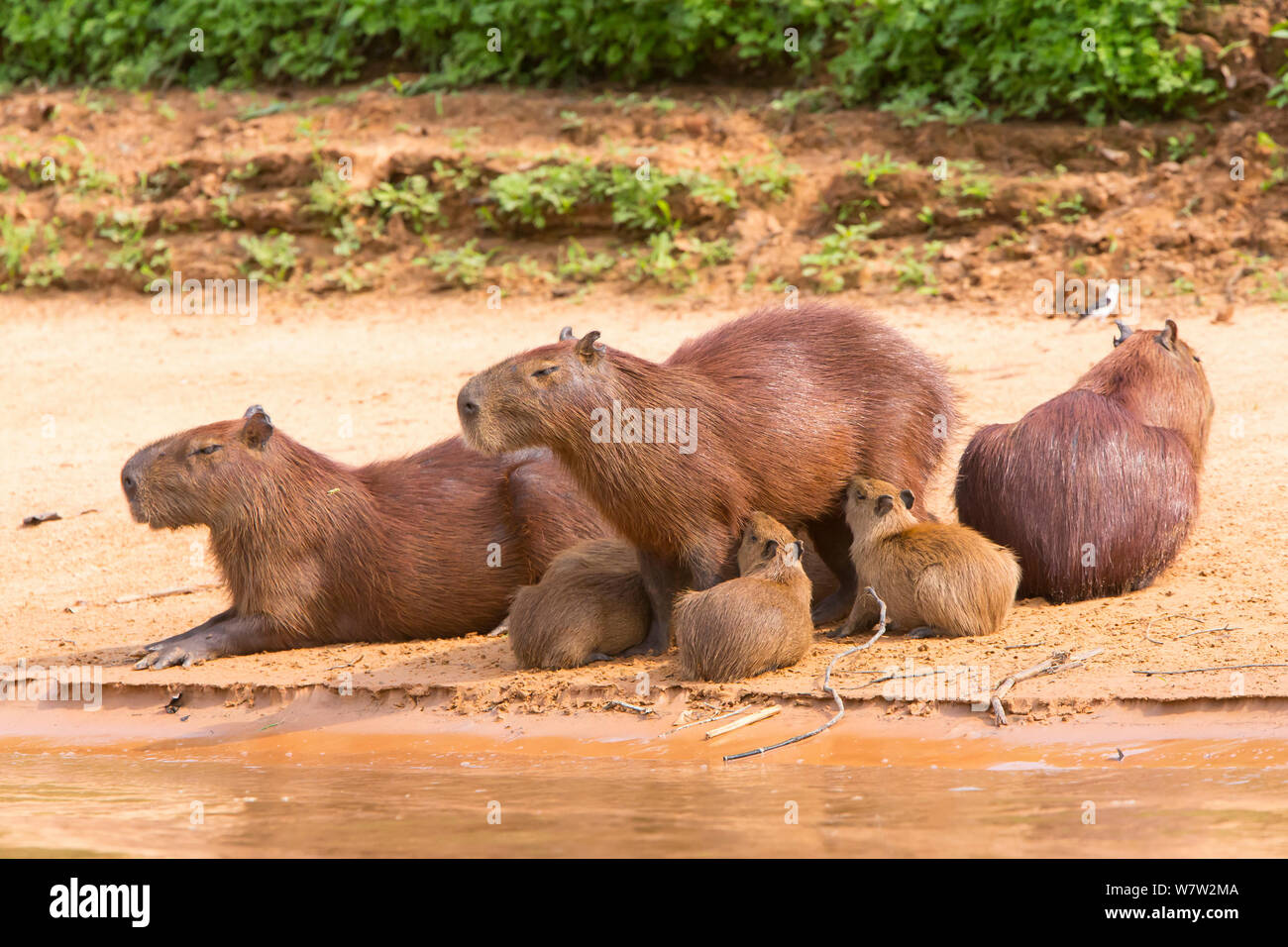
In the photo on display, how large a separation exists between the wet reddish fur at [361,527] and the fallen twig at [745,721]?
1.51 meters

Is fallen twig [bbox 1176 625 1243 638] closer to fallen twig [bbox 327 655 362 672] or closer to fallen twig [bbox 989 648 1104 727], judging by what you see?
fallen twig [bbox 989 648 1104 727]

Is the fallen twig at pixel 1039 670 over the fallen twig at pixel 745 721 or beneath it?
over

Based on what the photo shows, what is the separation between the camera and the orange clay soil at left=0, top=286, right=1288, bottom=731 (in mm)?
5273

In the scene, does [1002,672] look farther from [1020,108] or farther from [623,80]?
[623,80]

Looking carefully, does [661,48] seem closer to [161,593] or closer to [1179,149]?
[1179,149]

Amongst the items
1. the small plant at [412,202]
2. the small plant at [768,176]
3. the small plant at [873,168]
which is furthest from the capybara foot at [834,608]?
the small plant at [412,202]

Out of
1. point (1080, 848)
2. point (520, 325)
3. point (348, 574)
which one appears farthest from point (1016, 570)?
point (520, 325)

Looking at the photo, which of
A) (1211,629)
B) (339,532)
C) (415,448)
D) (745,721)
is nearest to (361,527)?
(339,532)

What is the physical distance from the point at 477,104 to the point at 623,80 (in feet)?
3.77

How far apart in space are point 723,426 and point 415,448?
3139mm

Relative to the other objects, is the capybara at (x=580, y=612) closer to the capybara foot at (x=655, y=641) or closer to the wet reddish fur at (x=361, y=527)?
the capybara foot at (x=655, y=641)

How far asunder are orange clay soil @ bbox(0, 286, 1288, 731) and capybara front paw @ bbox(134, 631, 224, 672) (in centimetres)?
7

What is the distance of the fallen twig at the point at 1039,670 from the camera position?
193 inches

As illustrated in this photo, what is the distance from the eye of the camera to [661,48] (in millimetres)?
12547
